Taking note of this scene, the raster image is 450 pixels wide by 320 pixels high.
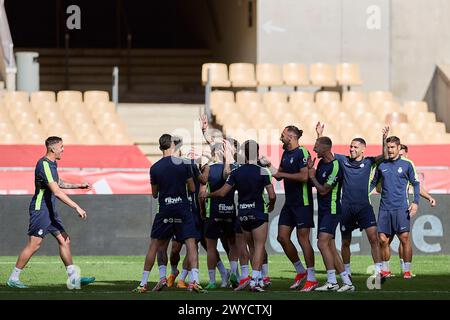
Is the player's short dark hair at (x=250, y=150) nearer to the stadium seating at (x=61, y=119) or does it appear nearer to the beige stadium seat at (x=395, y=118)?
the stadium seating at (x=61, y=119)

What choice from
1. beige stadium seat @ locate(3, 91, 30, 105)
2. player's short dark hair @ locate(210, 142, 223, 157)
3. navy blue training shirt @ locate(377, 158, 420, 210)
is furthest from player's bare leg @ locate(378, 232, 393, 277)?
beige stadium seat @ locate(3, 91, 30, 105)

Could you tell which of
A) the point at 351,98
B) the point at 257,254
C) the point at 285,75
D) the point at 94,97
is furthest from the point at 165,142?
the point at 285,75

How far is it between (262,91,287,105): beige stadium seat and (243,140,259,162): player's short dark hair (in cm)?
1406

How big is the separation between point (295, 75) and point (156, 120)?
3582mm

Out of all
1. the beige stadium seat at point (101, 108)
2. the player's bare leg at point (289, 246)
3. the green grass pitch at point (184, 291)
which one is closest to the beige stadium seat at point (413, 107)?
the beige stadium seat at point (101, 108)

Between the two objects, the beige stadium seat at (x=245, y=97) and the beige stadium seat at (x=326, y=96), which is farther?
the beige stadium seat at (x=326, y=96)

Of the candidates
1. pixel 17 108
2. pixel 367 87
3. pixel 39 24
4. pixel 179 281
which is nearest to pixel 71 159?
pixel 17 108

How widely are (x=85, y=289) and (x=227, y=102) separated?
45.8 ft

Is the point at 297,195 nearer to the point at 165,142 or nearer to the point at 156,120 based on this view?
the point at 165,142

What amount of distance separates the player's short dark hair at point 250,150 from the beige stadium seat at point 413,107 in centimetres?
1481

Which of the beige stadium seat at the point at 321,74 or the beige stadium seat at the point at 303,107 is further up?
the beige stadium seat at the point at 321,74

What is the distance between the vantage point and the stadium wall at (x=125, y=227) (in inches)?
882

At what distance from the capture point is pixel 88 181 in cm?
2341
